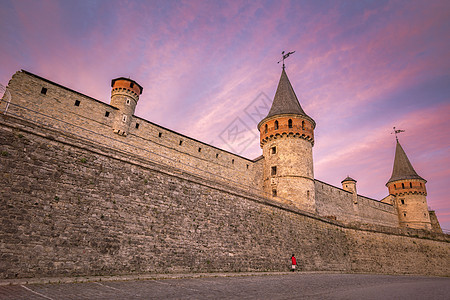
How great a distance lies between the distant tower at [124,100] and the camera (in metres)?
16.8

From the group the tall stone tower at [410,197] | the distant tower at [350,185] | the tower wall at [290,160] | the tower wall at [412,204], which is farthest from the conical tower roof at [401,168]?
the tower wall at [290,160]

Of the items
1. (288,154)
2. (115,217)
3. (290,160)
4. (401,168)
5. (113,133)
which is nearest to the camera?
(115,217)

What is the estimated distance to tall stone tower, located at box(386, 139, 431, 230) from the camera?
1380 inches

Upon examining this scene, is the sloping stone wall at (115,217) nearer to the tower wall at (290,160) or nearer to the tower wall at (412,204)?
the tower wall at (290,160)

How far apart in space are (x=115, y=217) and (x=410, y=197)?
1670 inches

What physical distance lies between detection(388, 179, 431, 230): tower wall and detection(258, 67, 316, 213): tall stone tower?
23.8m

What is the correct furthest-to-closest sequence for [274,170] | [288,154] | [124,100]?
[274,170]
[288,154]
[124,100]

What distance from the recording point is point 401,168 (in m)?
39.0

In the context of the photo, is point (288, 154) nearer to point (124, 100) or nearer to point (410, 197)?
point (124, 100)

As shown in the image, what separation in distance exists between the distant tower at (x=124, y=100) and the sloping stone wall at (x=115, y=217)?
7277 millimetres

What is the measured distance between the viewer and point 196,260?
10.6 meters

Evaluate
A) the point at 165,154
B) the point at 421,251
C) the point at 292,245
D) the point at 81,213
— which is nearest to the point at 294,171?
the point at 292,245

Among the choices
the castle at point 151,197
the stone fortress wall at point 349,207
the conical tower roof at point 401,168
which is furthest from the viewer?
the conical tower roof at point 401,168

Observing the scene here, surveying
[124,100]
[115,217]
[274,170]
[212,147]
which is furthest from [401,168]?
[115,217]
